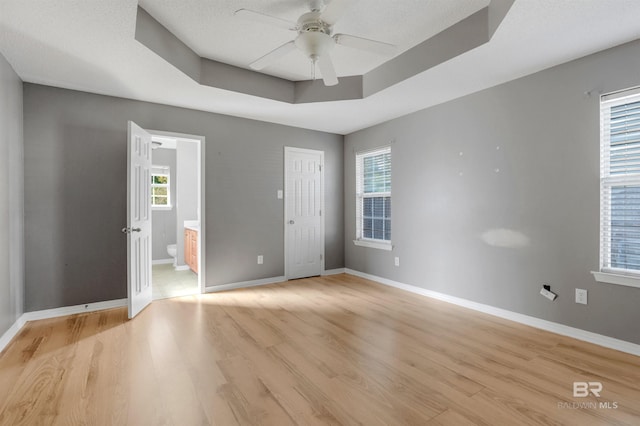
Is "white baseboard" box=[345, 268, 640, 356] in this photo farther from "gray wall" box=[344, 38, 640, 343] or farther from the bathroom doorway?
the bathroom doorway

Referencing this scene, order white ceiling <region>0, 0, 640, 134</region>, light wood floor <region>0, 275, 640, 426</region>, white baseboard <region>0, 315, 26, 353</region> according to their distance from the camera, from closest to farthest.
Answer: light wood floor <region>0, 275, 640, 426</region> < white ceiling <region>0, 0, 640, 134</region> < white baseboard <region>0, 315, 26, 353</region>

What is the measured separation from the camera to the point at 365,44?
2.33m

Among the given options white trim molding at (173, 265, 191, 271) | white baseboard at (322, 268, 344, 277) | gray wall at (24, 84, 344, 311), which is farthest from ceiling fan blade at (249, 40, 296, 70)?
white trim molding at (173, 265, 191, 271)

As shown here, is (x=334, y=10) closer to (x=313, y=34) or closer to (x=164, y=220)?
(x=313, y=34)

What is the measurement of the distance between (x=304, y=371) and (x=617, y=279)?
2.61 meters

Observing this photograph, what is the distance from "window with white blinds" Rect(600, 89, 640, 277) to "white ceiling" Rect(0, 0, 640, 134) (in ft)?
1.81

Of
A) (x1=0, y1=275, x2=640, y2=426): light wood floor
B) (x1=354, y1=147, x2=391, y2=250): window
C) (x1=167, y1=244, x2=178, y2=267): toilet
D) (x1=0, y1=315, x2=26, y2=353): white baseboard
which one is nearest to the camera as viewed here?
(x1=0, y1=275, x2=640, y2=426): light wood floor

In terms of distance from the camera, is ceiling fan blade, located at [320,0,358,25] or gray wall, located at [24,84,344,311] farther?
gray wall, located at [24,84,344,311]

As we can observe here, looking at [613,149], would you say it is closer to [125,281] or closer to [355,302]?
[355,302]

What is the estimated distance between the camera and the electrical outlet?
271 centimetres

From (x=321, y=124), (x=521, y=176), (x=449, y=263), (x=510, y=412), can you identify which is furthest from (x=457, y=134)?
(x=510, y=412)

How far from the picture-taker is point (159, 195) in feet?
21.9

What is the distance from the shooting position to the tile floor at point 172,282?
4.24 m

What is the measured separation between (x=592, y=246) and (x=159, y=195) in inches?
280
